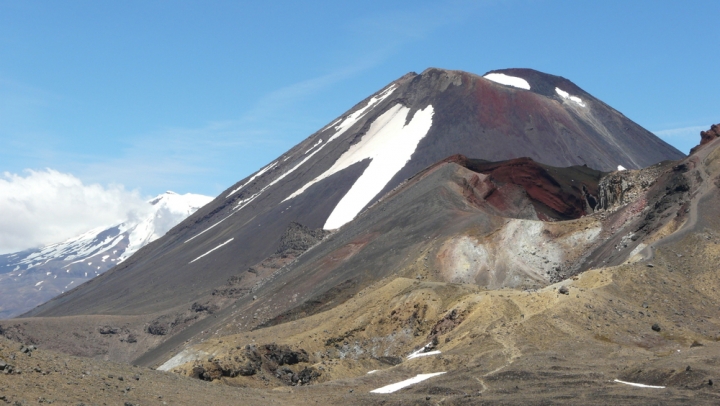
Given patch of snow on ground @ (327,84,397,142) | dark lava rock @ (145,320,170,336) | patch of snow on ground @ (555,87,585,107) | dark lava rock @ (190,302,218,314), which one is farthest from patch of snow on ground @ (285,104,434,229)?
patch of snow on ground @ (555,87,585,107)

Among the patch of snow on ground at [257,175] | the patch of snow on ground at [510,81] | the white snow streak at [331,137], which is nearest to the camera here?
the white snow streak at [331,137]

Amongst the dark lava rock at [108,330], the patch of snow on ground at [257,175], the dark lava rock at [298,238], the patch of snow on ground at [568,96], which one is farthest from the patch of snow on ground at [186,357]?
the patch of snow on ground at [568,96]

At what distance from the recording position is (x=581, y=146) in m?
125

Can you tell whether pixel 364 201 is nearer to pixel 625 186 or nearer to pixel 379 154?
pixel 379 154

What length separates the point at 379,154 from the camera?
120312 millimetres

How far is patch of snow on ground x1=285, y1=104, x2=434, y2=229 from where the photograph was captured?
105m

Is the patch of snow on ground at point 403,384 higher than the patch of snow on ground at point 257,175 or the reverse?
the reverse

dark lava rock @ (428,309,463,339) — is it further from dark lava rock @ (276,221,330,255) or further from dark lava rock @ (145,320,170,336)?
dark lava rock @ (276,221,330,255)

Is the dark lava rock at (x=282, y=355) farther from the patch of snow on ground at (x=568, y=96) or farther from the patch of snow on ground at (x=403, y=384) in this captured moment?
the patch of snow on ground at (x=568, y=96)

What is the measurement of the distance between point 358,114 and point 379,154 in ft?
108

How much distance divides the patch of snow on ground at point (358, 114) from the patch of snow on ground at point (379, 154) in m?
9.86

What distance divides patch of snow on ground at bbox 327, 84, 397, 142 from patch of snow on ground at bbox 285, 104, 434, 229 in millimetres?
9859

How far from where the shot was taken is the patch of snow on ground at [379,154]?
105m

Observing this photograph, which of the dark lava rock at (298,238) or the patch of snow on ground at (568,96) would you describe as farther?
the patch of snow on ground at (568,96)
